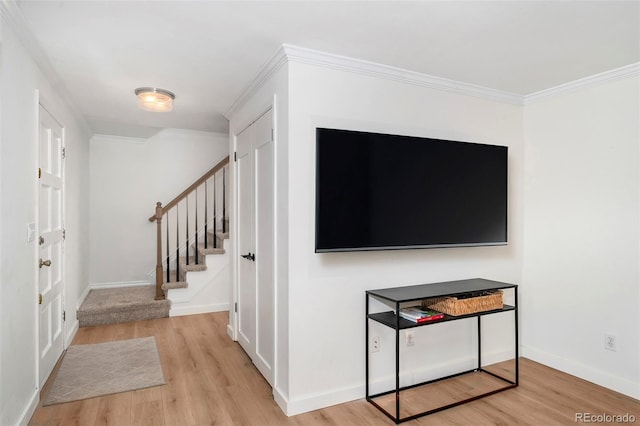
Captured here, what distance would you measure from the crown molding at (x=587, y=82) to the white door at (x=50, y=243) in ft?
12.6

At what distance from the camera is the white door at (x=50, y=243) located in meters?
2.74

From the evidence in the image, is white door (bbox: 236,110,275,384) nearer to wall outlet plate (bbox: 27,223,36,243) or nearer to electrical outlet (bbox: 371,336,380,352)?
electrical outlet (bbox: 371,336,380,352)

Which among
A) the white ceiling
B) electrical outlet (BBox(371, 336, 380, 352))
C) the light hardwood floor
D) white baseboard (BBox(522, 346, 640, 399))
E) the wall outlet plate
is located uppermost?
the white ceiling

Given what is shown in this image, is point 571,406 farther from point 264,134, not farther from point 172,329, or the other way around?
point 172,329

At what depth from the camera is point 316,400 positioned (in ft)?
8.16

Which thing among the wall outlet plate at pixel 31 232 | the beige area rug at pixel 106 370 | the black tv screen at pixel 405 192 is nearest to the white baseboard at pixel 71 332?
the beige area rug at pixel 106 370

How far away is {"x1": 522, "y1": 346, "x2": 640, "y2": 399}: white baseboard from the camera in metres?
2.70

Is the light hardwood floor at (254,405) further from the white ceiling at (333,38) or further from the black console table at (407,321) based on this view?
the white ceiling at (333,38)

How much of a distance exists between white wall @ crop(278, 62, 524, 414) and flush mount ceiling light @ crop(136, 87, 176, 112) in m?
1.41

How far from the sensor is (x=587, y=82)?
292 centimetres

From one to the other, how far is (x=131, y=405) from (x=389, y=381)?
5.74 ft

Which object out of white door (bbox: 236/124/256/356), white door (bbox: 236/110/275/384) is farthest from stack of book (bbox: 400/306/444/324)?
white door (bbox: 236/124/256/356)

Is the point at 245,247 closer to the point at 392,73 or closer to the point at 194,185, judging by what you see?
the point at 392,73

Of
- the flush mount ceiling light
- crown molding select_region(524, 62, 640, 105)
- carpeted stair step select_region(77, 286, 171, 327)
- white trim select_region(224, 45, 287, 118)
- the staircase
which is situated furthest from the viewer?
the staircase
